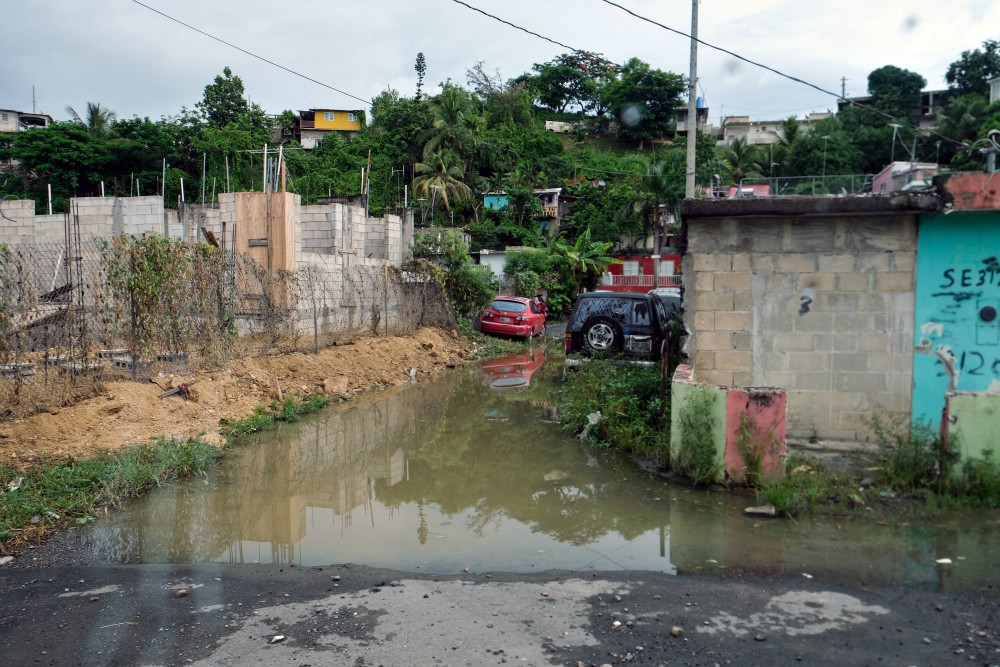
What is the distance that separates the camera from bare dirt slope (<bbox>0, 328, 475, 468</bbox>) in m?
8.17

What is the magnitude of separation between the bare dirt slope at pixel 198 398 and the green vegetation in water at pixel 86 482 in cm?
45

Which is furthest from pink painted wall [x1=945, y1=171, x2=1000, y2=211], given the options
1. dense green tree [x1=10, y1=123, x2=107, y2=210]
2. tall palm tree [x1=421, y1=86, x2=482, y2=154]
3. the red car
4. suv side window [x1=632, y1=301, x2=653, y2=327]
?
dense green tree [x1=10, y1=123, x2=107, y2=210]

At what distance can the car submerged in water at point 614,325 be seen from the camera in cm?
1291

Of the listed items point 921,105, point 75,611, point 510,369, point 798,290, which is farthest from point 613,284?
point 921,105

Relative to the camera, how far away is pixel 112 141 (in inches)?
1735

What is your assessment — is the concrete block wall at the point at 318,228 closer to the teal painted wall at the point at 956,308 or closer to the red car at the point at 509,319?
the red car at the point at 509,319

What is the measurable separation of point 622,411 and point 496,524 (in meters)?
3.56

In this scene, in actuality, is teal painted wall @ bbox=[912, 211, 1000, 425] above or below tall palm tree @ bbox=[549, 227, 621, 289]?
below

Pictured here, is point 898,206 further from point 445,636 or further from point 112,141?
point 112,141

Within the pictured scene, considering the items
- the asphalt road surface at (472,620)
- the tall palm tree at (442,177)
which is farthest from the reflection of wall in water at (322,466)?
the tall palm tree at (442,177)

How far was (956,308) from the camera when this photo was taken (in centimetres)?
787

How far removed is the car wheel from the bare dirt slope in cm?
472

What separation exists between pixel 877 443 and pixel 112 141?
157 ft

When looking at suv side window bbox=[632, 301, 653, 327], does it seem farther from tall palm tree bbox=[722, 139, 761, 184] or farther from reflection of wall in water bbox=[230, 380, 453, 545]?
tall palm tree bbox=[722, 139, 761, 184]
